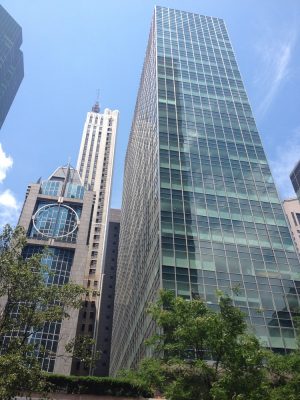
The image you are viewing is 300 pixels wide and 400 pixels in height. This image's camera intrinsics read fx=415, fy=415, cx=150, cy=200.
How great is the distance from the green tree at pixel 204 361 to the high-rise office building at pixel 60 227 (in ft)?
164

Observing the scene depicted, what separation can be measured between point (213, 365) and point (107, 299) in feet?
378

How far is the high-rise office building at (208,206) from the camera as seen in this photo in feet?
153

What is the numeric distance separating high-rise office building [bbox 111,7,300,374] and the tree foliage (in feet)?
59.7

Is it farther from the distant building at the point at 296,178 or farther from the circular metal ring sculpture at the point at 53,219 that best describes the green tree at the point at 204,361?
the distant building at the point at 296,178

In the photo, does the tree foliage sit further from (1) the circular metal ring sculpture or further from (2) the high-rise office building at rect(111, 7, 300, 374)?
(1) the circular metal ring sculpture

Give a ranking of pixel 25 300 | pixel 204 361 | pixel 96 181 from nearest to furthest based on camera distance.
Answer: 1. pixel 25 300
2. pixel 204 361
3. pixel 96 181

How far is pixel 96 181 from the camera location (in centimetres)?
14012

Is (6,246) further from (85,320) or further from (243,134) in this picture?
(85,320)

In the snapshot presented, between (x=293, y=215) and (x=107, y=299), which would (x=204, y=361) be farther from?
(x=107, y=299)

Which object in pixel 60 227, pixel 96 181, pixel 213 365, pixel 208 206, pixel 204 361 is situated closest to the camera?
pixel 204 361

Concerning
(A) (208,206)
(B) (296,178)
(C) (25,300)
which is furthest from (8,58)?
(C) (25,300)

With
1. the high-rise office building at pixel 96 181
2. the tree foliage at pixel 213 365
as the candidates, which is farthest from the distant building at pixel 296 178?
the tree foliage at pixel 213 365

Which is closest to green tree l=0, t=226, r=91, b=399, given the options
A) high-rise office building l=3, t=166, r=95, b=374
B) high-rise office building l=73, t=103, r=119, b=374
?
high-rise office building l=3, t=166, r=95, b=374

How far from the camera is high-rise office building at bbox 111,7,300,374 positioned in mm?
46719
